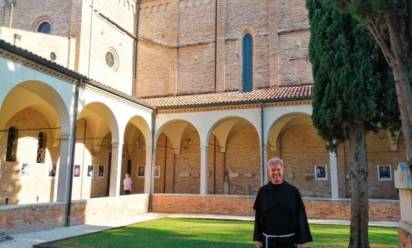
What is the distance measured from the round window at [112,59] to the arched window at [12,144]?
6139mm

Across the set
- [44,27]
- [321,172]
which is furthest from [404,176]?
[44,27]

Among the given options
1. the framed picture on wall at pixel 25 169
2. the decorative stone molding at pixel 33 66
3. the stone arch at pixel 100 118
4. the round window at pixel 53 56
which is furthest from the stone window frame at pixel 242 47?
the framed picture on wall at pixel 25 169

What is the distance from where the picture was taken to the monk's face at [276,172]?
3422mm

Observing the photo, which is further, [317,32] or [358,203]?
[317,32]

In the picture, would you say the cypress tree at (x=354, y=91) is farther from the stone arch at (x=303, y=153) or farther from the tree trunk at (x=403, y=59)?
the stone arch at (x=303, y=153)

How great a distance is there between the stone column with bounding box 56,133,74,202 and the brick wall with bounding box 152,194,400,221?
5.45 metres

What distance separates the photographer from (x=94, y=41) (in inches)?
670

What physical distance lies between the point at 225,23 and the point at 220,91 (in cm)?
377

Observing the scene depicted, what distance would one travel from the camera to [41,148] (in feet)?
47.8

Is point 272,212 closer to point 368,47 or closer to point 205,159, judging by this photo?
point 368,47

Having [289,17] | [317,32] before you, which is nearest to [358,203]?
[317,32]

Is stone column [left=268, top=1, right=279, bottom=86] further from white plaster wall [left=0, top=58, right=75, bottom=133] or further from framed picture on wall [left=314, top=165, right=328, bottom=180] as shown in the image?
white plaster wall [left=0, top=58, right=75, bottom=133]

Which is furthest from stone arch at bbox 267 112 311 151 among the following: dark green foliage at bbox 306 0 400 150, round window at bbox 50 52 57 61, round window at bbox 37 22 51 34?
round window at bbox 37 22 51 34

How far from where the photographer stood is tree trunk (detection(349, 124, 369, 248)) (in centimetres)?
722
